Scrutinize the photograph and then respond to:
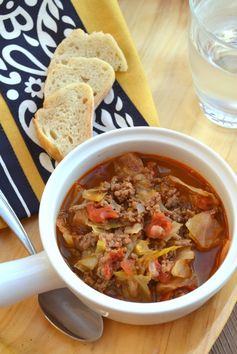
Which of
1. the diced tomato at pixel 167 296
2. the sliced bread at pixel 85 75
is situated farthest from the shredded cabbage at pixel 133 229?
the sliced bread at pixel 85 75

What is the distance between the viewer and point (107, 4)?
148 centimetres

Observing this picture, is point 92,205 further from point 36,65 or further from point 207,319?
point 36,65

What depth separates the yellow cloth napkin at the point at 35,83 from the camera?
1291 millimetres

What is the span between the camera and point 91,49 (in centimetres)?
144

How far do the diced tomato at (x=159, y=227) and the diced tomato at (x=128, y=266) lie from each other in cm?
7

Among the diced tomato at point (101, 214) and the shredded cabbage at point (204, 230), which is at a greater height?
the diced tomato at point (101, 214)

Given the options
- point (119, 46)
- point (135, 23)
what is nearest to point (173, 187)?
point (119, 46)

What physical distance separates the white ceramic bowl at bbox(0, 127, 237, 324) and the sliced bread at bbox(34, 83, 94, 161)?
0.19m

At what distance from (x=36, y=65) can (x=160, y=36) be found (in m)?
0.34

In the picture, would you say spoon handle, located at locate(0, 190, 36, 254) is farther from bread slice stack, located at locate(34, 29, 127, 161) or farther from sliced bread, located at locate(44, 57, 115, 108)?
sliced bread, located at locate(44, 57, 115, 108)

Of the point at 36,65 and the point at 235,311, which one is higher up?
the point at 36,65

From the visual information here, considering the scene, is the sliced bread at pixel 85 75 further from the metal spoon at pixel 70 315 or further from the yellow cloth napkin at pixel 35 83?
the metal spoon at pixel 70 315

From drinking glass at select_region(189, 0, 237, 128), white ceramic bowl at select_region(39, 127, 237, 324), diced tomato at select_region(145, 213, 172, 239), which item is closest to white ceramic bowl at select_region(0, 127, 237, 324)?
white ceramic bowl at select_region(39, 127, 237, 324)

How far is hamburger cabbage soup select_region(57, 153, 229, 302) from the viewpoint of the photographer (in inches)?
40.3
